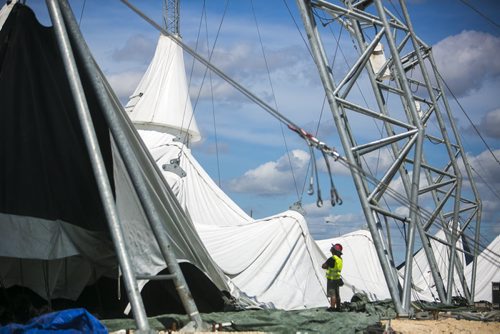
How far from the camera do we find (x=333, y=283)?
46.5ft

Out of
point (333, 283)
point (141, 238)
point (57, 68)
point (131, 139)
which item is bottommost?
point (333, 283)

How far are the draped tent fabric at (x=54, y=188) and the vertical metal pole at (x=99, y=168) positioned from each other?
0.94 meters

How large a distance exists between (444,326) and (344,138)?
4.26 meters

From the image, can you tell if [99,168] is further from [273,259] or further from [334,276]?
[273,259]

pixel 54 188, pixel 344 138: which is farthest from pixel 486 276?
pixel 54 188

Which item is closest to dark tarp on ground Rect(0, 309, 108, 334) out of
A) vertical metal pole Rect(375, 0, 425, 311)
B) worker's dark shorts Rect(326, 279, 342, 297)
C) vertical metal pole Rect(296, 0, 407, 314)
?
vertical metal pole Rect(296, 0, 407, 314)

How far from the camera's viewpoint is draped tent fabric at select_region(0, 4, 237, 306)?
10.3 m

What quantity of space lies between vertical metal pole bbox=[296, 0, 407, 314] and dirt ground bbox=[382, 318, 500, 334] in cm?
164

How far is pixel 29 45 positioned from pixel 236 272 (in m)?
6.16

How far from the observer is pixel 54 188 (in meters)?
11.2

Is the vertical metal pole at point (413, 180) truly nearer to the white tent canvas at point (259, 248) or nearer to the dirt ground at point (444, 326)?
the dirt ground at point (444, 326)

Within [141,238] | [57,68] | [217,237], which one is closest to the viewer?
[141,238]

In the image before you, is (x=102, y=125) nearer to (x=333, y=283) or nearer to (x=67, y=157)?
(x=67, y=157)

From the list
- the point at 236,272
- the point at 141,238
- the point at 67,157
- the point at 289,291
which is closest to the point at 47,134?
the point at 67,157
